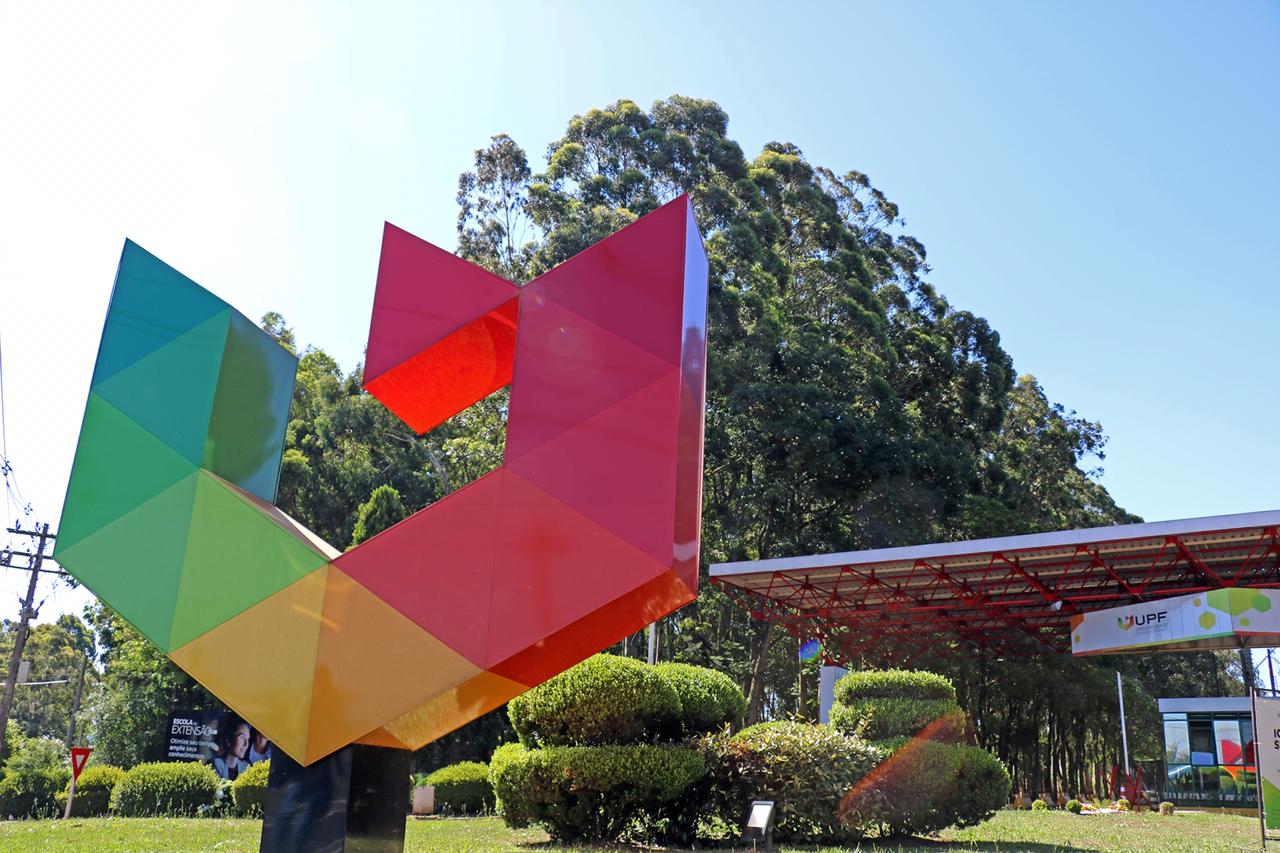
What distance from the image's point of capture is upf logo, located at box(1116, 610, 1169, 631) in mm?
18266

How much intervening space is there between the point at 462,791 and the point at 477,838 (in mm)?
5438

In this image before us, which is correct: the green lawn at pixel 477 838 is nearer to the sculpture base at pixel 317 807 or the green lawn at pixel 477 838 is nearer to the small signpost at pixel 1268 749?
the small signpost at pixel 1268 749

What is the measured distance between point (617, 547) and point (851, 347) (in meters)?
25.7

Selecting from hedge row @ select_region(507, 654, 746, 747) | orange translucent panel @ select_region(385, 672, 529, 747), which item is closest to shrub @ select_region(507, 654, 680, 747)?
hedge row @ select_region(507, 654, 746, 747)

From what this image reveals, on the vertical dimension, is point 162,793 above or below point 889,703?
below

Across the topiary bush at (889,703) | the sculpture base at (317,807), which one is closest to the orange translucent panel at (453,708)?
the sculpture base at (317,807)

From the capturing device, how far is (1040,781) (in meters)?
40.6

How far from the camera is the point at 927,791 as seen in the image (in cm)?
1023

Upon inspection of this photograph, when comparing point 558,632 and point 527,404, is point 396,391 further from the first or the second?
point 558,632

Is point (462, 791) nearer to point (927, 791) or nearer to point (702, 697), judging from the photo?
point (702, 697)

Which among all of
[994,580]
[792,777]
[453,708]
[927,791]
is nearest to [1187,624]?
[994,580]

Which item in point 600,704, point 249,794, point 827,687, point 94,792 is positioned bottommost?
point 94,792

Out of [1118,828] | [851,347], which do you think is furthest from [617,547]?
[851,347]

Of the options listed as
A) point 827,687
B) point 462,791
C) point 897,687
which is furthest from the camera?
point 827,687
